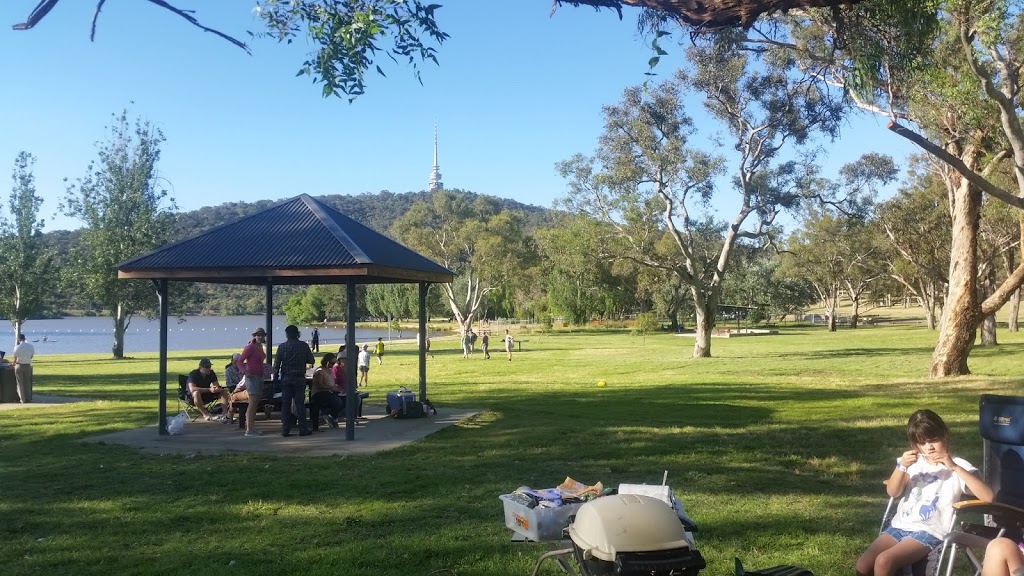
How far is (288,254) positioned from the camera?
1109cm

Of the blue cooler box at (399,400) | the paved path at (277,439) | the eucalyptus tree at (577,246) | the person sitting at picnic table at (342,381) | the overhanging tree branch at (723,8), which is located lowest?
the paved path at (277,439)

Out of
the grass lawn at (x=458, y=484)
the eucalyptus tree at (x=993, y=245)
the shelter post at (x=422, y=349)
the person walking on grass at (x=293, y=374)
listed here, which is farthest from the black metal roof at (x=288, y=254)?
the eucalyptus tree at (x=993, y=245)

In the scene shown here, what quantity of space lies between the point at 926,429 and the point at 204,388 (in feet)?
36.8

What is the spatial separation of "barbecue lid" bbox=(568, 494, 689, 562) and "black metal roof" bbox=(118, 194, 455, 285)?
765 cm

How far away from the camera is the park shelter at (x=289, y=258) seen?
426 inches

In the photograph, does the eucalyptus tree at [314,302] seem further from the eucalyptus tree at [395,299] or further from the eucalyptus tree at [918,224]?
the eucalyptus tree at [918,224]

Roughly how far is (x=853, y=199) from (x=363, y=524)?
31.1m

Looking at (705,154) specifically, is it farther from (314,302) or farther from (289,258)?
(314,302)

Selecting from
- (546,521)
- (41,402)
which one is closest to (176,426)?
(41,402)

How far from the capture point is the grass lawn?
538 centimetres

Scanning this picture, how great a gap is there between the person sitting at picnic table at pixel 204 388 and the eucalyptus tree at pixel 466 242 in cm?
3763

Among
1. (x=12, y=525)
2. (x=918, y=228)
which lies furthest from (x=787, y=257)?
(x=12, y=525)

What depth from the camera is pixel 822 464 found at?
8.58 m

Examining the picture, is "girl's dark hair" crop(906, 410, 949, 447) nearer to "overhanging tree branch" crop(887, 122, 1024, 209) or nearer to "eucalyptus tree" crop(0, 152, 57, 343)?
"overhanging tree branch" crop(887, 122, 1024, 209)
